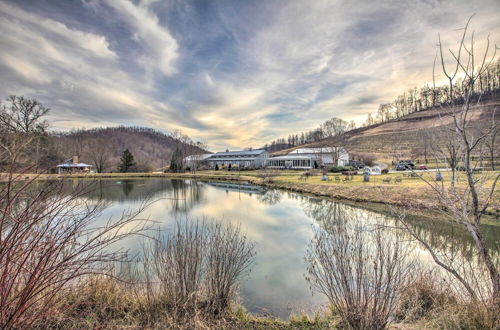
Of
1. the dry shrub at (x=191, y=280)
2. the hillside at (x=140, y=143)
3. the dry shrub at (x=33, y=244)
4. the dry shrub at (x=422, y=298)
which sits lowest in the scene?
the dry shrub at (x=422, y=298)

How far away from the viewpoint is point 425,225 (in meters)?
11.2

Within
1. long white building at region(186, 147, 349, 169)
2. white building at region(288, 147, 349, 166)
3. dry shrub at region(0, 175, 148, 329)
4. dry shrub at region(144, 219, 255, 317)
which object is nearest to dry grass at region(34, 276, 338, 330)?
dry shrub at region(144, 219, 255, 317)

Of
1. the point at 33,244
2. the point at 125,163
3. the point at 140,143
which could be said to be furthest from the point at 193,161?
the point at 140,143

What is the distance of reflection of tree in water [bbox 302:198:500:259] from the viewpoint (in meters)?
7.24

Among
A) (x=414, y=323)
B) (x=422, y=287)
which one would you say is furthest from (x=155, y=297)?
(x=422, y=287)

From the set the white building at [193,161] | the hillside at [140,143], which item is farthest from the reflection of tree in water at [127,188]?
the hillside at [140,143]

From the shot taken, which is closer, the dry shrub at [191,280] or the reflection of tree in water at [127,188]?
the dry shrub at [191,280]

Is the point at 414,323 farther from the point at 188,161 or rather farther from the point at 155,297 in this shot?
the point at 188,161

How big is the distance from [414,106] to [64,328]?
122 metres

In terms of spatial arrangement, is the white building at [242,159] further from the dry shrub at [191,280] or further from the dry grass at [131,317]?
the dry grass at [131,317]

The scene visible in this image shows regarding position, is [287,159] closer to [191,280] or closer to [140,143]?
[191,280]

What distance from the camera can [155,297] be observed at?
14.6ft

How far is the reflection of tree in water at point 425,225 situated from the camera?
7.24 m

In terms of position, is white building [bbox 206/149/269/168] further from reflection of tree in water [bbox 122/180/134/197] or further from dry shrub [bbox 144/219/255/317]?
dry shrub [bbox 144/219/255/317]
